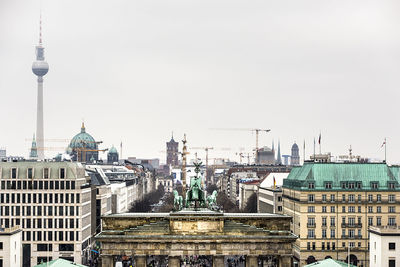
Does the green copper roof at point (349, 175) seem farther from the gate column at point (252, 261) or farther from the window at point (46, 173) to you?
the window at point (46, 173)

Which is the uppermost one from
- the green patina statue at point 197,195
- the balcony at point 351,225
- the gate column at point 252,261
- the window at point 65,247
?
the green patina statue at point 197,195

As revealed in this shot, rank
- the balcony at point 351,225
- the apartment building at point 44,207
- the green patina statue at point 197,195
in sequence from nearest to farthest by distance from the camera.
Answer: the green patina statue at point 197,195, the balcony at point 351,225, the apartment building at point 44,207

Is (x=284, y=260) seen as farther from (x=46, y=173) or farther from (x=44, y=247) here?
(x=46, y=173)

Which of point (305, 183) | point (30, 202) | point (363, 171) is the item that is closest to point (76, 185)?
point (30, 202)

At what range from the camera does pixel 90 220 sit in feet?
637

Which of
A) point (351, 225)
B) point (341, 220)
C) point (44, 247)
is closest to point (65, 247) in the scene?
point (44, 247)

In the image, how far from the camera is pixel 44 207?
176m

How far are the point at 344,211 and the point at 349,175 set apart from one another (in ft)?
25.6

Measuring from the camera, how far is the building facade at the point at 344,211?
16750 centimetres

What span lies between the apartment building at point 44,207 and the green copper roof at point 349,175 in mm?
46393

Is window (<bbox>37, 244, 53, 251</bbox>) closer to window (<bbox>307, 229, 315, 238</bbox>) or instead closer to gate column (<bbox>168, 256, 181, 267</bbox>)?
window (<bbox>307, 229, 315, 238</bbox>)

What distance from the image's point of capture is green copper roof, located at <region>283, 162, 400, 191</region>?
170 meters

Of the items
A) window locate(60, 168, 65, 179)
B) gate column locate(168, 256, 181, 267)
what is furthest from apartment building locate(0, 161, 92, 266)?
gate column locate(168, 256, 181, 267)

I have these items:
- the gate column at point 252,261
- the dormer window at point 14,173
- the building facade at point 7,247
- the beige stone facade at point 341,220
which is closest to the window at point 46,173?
the dormer window at point 14,173
